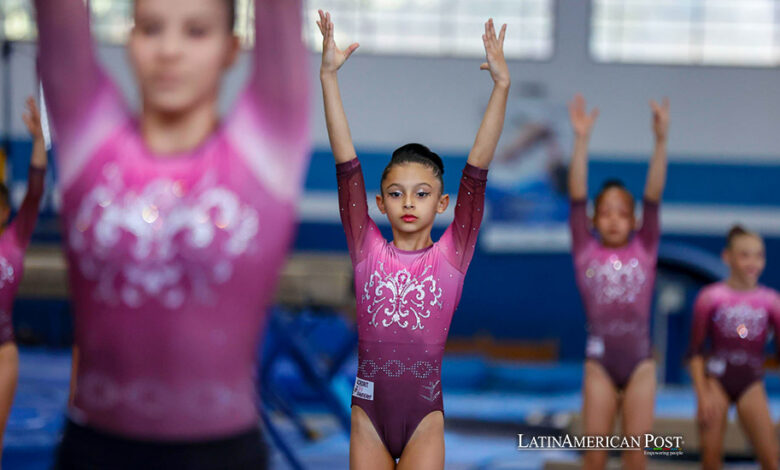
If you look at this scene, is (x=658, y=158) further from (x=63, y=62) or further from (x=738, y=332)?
(x=63, y=62)

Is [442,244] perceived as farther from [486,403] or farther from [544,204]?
[544,204]

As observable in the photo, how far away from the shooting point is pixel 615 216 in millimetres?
4457

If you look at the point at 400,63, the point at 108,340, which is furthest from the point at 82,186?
the point at 400,63

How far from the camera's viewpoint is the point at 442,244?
2.93 m

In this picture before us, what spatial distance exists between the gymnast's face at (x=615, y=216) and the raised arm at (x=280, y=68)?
9.48 ft

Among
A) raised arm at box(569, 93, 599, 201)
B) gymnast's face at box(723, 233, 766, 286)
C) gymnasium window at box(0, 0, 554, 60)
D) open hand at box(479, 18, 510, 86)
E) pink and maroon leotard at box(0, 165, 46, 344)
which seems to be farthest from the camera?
gymnasium window at box(0, 0, 554, 60)

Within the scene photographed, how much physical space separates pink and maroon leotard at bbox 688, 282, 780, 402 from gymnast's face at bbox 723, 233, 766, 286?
0.36 feet

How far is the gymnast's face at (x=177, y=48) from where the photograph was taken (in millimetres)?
1855

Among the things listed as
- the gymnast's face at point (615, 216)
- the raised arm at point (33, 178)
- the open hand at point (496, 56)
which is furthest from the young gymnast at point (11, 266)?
the gymnast's face at point (615, 216)

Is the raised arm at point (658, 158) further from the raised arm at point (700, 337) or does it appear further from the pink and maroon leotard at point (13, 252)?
the pink and maroon leotard at point (13, 252)

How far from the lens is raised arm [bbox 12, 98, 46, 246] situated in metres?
3.18

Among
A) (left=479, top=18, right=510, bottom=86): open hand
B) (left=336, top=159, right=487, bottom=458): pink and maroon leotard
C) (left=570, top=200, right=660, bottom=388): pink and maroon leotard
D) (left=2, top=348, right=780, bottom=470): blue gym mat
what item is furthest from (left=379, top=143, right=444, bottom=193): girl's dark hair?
(left=2, top=348, right=780, bottom=470): blue gym mat

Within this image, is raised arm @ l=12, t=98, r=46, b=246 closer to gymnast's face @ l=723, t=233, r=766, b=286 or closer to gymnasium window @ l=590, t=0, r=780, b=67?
gymnast's face @ l=723, t=233, r=766, b=286

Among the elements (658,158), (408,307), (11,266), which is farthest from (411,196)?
(658,158)
